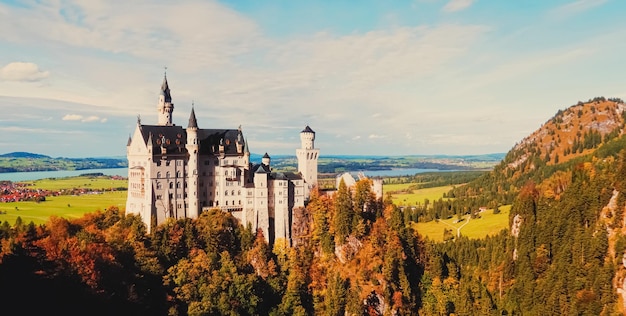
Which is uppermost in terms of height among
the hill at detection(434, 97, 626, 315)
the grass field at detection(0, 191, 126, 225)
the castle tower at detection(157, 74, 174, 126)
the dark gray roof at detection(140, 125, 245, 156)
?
the castle tower at detection(157, 74, 174, 126)

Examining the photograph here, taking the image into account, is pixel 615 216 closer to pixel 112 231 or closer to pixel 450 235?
pixel 450 235

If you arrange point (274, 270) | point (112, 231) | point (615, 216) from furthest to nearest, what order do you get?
point (615, 216) < point (274, 270) < point (112, 231)

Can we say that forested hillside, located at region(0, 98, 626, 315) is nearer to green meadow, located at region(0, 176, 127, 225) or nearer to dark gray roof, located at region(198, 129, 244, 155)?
dark gray roof, located at region(198, 129, 244, 155)

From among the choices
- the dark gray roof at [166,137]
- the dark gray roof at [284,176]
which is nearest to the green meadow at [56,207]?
the dark gray roof at [166,137]

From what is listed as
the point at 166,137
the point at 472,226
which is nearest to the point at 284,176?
the point at 166,137

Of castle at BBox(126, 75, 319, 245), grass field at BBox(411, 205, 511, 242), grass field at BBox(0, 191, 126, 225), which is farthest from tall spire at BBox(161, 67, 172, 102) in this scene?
grass field at BBox(411, 205, 511, 242)

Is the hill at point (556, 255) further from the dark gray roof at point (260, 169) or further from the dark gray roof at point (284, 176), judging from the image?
the dark gray roof at point (260, 169)

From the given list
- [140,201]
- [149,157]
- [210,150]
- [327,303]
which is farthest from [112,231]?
[327,303]
